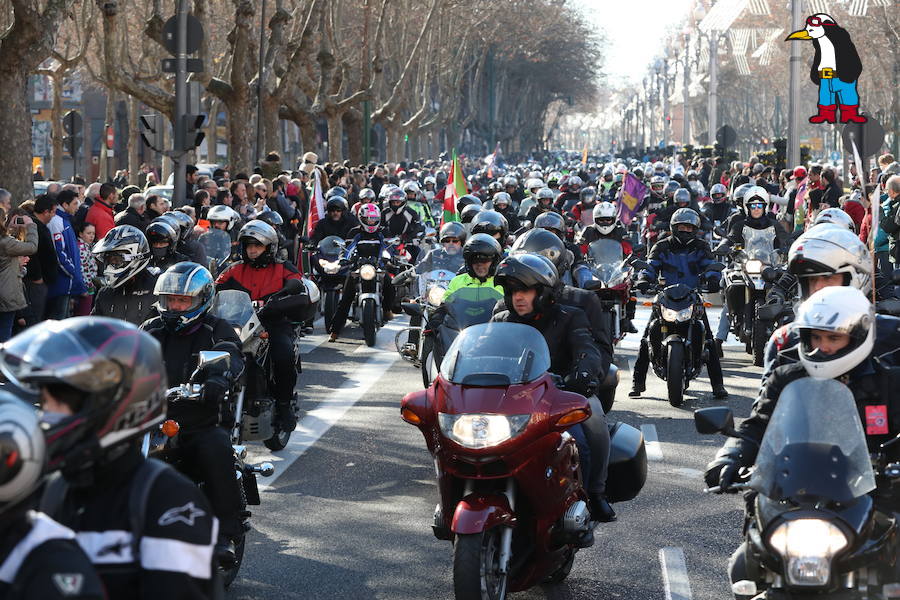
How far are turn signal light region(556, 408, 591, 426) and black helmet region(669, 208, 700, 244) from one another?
24.4 ft

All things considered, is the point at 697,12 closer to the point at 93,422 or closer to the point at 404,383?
the point at 404,383

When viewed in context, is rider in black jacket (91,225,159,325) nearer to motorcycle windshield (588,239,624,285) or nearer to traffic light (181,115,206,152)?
motorcycle windshield (588,239,624,285)

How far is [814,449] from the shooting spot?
15.8ft

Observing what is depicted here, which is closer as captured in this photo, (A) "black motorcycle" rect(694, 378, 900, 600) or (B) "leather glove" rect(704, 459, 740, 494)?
(A) "black motorcycle" rect(694, 378, 900, 600)

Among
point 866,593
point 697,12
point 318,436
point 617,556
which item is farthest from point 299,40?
point 697,12

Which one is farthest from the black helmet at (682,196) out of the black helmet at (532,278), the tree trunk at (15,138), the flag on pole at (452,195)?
the black helmet at (532,278)

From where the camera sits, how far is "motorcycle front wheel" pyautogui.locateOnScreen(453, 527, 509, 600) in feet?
19.2

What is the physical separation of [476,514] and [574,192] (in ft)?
67.4

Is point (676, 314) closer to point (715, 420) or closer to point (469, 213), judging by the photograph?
point (469, 213)

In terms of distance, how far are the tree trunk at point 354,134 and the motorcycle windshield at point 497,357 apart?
44.2m

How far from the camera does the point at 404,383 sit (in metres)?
13.8

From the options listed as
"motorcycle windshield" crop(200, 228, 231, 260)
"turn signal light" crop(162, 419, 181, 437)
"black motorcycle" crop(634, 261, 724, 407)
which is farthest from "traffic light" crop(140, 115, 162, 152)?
"turn signal light" crop(162, 419, 181, 437)

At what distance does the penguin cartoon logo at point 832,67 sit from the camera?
2191 cm

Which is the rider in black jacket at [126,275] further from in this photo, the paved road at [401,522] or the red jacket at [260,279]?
the paved road at [401,522]
